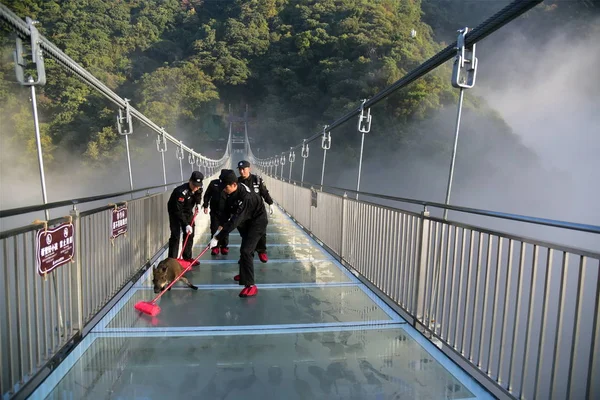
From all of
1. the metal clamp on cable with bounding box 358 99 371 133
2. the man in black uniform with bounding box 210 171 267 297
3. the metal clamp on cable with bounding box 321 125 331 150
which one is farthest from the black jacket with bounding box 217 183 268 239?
the metal clamp on cable with bounding box 321 125 331 150

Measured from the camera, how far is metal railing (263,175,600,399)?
171 cm

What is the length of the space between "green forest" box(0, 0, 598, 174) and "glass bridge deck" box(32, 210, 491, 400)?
121 ft

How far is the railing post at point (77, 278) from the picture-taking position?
2.59 meters

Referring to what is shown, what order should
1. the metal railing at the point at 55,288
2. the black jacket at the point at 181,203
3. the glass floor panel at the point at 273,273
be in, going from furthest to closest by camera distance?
the black jacket at the point at 181,203 < the glass floor panel at the point at 273,273 < the metal railing at the point at 55,288

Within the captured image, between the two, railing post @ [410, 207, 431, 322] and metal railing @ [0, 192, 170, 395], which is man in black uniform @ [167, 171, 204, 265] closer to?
metal railing @ [0, 192, 170, 395]

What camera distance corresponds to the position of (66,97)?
4869cm

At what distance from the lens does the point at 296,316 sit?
3.17 meters

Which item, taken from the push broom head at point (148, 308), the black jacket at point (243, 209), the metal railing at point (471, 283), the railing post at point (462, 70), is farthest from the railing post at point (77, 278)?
the railing post at point (462, 70)

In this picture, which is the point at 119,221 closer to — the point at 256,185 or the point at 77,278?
the point at 77,278

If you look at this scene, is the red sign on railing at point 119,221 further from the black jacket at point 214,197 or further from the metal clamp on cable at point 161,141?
the metal clamp on cable at point 161,141

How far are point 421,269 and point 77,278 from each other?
91.5 inches

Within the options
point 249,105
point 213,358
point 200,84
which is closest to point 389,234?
point 213,358

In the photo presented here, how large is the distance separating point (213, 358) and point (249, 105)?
7413cm

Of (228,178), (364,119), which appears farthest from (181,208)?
(364,119)
